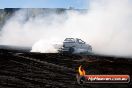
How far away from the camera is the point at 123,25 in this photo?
42.3 m

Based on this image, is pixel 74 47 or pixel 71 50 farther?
pixel 74 47

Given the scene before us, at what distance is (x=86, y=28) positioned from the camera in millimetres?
49750

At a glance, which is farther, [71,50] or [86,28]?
[86,28]

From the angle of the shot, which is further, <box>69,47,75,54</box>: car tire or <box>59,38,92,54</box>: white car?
<box>69,47,75,54</box>: car tire

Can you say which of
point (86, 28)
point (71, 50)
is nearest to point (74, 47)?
point (71, 50)

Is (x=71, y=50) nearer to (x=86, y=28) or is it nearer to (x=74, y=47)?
(x=74, y=47)

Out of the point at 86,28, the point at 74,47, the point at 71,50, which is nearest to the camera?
the point at 71,50

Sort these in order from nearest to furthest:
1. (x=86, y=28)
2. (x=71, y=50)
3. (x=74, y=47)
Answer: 1. (x=71, y=50)
2. (x=74, y=47)
3. (x=86, y=28)

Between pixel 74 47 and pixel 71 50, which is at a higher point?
pixel 74 47

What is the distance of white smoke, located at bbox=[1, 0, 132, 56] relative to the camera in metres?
38.5

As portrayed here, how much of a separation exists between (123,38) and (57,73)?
26026 millimetres

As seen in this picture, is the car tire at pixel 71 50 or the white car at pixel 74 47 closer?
the white car at pixel 74 47

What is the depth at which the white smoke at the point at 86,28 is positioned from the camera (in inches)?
1515

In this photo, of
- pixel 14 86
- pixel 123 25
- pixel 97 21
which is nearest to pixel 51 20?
pixel 97 21
